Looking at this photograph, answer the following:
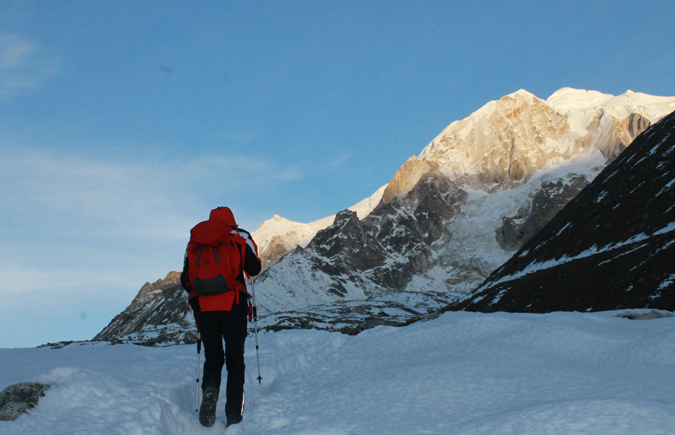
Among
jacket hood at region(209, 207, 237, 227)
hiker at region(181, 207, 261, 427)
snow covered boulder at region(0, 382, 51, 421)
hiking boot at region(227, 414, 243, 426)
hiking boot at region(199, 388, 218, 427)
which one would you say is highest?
jacket hood at region(209, 207, 237, 227)

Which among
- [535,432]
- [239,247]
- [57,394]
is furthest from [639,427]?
[57,394]

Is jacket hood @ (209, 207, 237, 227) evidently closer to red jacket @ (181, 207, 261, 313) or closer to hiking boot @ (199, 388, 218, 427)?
red jacket @ (181, 207, 261, 313)

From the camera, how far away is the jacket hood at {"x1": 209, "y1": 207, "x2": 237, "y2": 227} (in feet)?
25.7

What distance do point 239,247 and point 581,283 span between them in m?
41.8

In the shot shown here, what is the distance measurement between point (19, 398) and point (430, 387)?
18.2ft

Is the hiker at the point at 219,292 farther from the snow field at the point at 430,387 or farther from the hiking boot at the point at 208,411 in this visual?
the snow field at the point at 430,387

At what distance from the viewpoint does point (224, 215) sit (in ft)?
26.0

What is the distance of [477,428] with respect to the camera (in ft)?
17.3

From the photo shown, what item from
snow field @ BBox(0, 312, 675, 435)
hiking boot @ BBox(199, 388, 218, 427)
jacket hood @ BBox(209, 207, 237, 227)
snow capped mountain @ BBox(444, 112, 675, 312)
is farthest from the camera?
snow capped mountain @ BBox(444, 112, 675, 312)

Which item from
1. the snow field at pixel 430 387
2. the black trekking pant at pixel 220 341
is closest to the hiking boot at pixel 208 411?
the snow field at pixel 430 387

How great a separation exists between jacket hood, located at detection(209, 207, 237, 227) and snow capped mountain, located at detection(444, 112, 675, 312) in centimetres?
2762

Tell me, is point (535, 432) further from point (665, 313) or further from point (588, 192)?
point (588, 192)

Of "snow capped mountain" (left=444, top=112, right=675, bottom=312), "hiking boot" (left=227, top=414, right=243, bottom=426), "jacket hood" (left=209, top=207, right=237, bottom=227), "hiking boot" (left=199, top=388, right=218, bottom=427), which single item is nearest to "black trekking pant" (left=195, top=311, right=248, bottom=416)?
"hiking boot" (left=199, top=388, right=218, bottom=427)

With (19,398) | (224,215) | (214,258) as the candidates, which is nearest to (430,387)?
(214,258)
